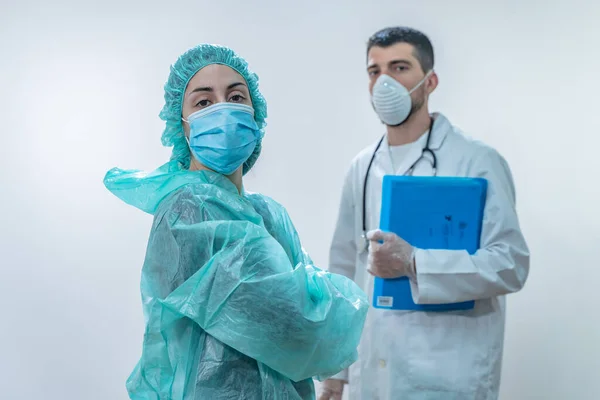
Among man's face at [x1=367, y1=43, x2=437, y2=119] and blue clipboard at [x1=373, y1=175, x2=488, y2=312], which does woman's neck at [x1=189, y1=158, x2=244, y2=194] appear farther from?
man's face at [x1=367, y1=43, x2=437, y2=119]

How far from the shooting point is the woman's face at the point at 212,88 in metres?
1.39

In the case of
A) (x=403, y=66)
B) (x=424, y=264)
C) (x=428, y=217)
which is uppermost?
(x=403, y=66)

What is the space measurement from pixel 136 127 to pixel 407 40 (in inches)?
45.0

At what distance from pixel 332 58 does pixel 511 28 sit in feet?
2.14

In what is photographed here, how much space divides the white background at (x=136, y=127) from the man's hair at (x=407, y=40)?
50 centimetres

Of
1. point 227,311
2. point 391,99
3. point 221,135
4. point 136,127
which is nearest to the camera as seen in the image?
point 227,311

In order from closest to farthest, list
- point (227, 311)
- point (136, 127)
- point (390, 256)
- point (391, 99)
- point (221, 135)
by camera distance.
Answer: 1. point (227, 311)
2. point (221, 135)
3. point (390, 256)
4. point (391, 99)
5. point (136, 127)

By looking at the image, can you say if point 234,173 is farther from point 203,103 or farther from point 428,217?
point 428,217

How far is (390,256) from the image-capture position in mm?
1943

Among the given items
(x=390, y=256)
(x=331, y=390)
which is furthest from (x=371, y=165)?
(x=331, y=390)

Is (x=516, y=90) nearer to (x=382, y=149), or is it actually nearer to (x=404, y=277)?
(x=382, y=149)

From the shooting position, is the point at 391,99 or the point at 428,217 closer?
the point at 428,217

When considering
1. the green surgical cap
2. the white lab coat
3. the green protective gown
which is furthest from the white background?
the green protective gown

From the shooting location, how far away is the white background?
265 centimetres
